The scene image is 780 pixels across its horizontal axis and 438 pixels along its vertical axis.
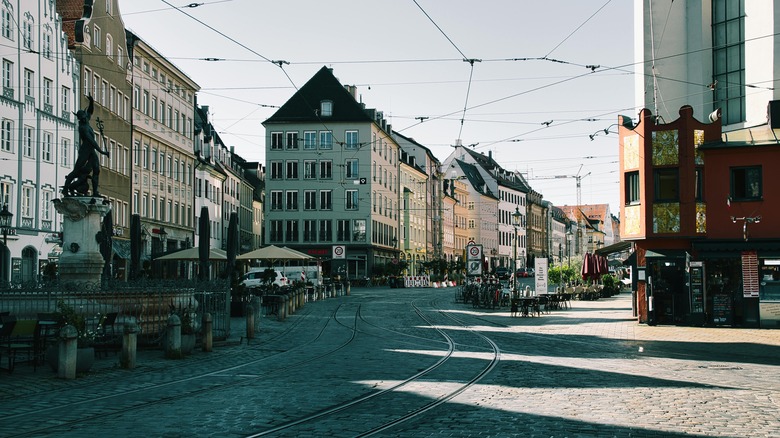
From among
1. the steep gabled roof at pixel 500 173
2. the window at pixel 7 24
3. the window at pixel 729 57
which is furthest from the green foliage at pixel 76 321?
the steep gabled roof at pixel 500 173

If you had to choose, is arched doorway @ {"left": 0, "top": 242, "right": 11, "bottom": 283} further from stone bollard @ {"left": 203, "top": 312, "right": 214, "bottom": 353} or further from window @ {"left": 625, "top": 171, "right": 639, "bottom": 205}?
window @ {"left": 625, "top": 171, "right": 639, "bottom": 205}

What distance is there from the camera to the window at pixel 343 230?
85.6m

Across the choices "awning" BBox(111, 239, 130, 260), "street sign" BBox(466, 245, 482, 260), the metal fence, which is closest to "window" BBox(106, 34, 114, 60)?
"awning" BBox(111, 239, 130, 260)

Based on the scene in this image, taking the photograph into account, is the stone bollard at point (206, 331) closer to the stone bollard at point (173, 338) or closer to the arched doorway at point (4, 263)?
the stone bollard at point (173, 338)

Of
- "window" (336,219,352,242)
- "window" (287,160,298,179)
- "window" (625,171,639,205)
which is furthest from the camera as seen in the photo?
"window" (287,160,298,179)

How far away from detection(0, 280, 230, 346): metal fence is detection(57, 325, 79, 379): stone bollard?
1.91m

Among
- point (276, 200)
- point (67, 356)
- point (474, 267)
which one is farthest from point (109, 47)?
point (67, 356)

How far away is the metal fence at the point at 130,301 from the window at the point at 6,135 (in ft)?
80.8

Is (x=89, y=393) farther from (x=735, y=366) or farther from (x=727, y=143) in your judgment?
(x=727, y=143)

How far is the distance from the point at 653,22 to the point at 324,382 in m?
30.2

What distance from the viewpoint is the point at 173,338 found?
1766cm

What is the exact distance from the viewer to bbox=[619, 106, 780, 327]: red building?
92.6ft

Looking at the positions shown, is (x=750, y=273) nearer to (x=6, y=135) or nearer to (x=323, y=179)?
(x=6, y=135)

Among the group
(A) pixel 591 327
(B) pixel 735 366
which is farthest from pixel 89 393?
(A) pixel 591 327
